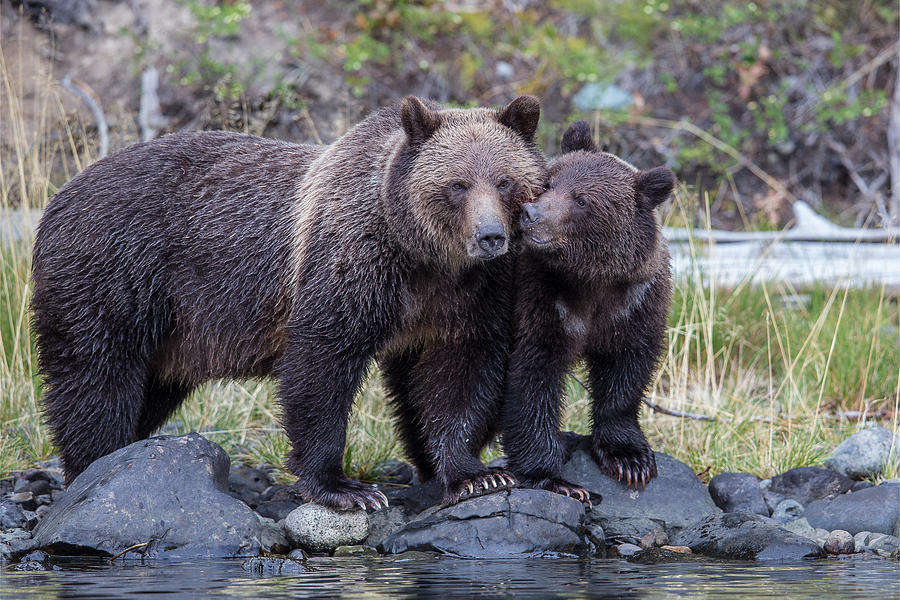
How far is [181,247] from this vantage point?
6.67 meters

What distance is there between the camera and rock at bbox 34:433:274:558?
18.5 ft

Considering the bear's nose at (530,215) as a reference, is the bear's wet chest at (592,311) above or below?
below

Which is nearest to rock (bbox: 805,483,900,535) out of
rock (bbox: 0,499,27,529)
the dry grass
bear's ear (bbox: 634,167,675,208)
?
the dry grass

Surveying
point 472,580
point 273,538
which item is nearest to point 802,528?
point 472,580

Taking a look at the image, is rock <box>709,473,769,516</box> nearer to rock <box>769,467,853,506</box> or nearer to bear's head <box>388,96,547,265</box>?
rock <box>769,467,853,506</box>

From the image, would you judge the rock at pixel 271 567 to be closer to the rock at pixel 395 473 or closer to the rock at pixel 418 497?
the rock at pixel 418 497

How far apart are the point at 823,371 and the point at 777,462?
142 cm

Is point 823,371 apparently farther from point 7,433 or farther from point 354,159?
point 7,433

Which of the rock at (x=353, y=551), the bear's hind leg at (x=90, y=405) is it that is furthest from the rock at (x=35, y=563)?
the rock at (x=353, y=551)

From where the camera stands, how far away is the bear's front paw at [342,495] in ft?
20.0

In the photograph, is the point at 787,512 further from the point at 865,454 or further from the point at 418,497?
the point at 418,497

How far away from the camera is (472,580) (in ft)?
16.4

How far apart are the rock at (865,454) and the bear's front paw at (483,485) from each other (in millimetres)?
2434

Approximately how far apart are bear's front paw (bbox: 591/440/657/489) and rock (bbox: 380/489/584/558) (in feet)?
1.41
